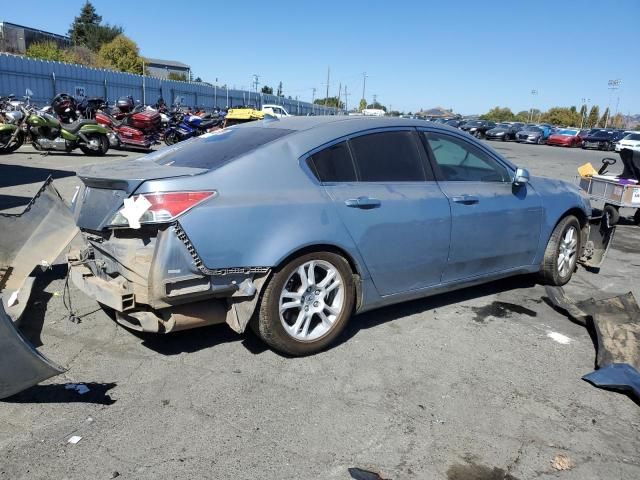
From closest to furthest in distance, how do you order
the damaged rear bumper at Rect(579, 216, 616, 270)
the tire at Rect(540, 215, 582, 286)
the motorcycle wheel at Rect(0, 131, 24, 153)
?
the tire at Rect(540, 215, 582, 286), the damaged rear bumper at Rect(579, 216, 616, 270), the motorcycle wheel at Rect(0, 131, 24, 153)

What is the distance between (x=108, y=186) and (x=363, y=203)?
1710 mm

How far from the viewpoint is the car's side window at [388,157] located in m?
4.09

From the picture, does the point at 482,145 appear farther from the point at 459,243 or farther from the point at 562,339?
the point at 562,339

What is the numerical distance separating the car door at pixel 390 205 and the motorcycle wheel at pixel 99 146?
41.8 ft

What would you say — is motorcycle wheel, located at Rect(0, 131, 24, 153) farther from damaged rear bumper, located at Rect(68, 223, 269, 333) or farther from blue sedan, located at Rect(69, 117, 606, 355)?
damaged rear bumper, located at Rect(68, 223, 269, 333)

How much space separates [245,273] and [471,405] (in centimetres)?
161

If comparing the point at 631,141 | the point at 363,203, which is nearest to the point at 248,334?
the point at 363,203

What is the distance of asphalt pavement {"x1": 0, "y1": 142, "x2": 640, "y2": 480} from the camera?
273cm

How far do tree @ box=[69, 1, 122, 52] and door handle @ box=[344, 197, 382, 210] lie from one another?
82397mm

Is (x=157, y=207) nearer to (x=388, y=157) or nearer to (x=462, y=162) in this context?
(x=388, y=157)

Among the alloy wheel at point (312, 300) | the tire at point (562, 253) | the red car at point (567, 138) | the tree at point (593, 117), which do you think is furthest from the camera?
the tree at point (593, 117)

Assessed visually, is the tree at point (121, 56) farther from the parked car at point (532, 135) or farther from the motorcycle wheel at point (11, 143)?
the motorcycle wheel at point (11, 143)

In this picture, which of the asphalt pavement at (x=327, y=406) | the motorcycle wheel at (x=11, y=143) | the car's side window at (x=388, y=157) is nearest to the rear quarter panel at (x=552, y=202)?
the asphalt pavement at (x=327, y=406)

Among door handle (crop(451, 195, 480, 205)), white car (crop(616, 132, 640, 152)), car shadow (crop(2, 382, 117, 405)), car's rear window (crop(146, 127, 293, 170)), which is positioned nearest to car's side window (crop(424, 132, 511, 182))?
door handle (crop(451, 195, 480, 205))
